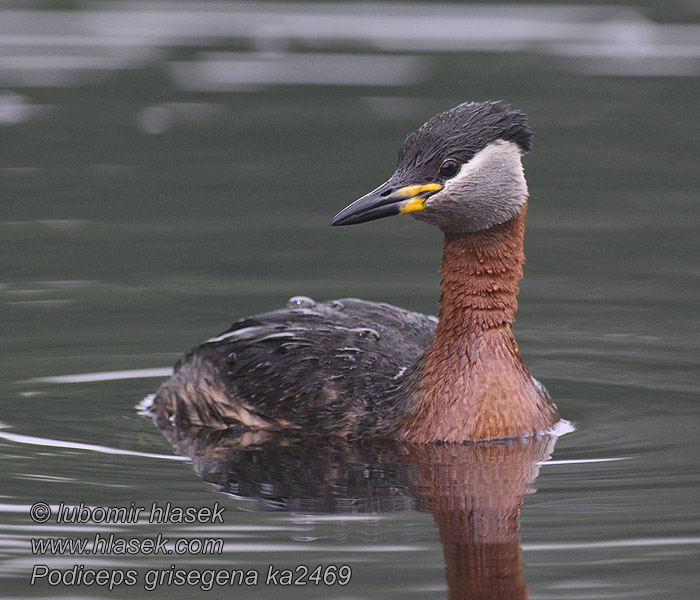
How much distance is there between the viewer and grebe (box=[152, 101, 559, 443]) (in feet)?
27.5

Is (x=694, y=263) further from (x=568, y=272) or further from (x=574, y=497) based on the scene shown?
(x=574, y=497)

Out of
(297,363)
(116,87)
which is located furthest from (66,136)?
(297,363)

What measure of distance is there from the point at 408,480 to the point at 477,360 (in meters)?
0.98

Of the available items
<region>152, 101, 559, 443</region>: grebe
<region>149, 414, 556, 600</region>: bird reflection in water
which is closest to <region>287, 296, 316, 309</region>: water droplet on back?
<region>152, 101, 559, 443</region>: grebe

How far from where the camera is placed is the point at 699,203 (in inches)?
535

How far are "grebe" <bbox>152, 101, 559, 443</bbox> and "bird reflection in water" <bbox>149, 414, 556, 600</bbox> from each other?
121mm

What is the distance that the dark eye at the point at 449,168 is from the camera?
329 inches

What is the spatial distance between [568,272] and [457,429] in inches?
149

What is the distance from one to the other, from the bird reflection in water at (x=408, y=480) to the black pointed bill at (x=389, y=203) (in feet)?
4.45

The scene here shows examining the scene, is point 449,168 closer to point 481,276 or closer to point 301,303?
point 481,276

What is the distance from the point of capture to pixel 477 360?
853cm

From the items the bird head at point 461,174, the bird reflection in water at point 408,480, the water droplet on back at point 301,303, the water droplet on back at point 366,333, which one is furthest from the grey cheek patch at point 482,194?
the water droplet on back at point 301,303

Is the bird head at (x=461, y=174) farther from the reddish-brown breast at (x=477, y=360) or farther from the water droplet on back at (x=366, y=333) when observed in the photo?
the water droplet on back at (x=366, y=333)

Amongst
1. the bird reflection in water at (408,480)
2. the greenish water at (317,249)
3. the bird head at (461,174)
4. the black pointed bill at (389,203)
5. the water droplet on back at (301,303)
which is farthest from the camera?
the water droplet on back at (301,303)
